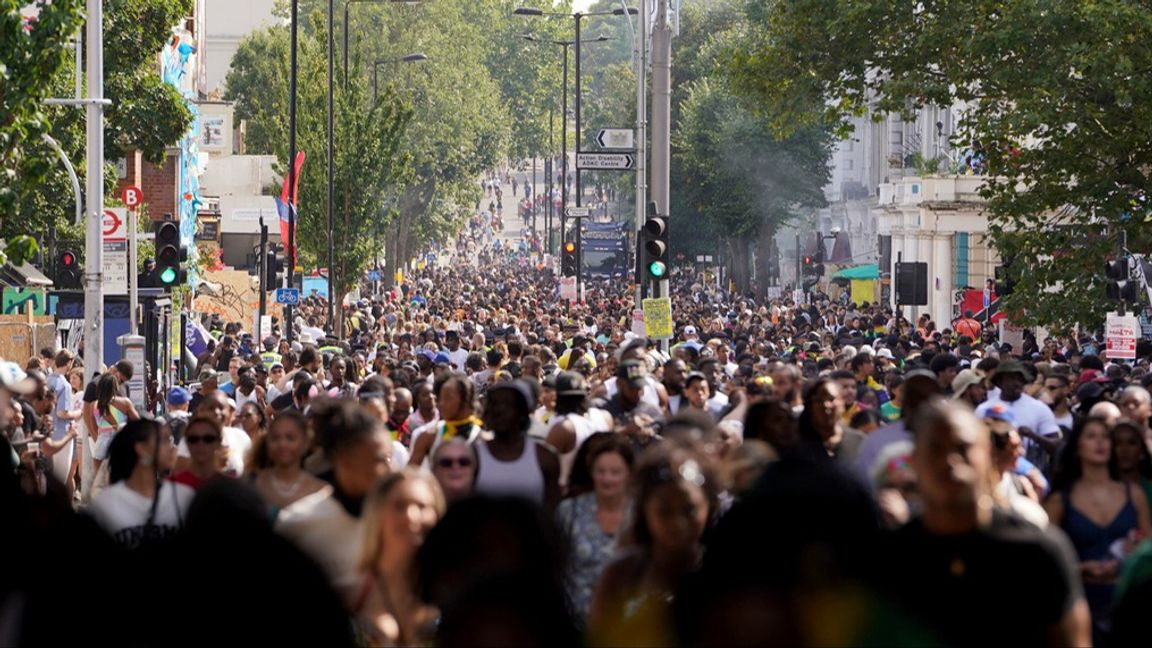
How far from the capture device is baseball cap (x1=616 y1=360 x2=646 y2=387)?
14742mm

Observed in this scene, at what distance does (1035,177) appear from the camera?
92.4ft

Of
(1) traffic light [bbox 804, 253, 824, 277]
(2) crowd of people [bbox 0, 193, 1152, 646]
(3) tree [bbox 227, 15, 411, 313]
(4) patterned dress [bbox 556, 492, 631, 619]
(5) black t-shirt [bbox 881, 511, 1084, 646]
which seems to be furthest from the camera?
(1) traffic light [bbox 804, 253, 824, 277]

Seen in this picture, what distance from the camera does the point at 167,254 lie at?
24.6 metres

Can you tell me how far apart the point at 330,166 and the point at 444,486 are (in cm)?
3466

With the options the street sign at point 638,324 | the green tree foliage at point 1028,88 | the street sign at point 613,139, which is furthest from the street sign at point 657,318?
the street sign at point 613,139

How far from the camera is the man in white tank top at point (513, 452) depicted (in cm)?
1029

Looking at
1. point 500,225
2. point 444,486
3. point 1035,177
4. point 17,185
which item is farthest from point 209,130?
point 500,225

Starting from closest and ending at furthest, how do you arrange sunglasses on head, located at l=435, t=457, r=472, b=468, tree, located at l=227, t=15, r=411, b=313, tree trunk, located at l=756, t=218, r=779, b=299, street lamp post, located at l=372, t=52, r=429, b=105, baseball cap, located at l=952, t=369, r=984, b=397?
sunglasses on head, located at l=435, t=457, r=472, b=468, baseball cap, located at l=952, t=369, r=984, b=397, tree, located at l=227, t=15, r=411, b=313, street lamp post, located at l=372, t=52, r=429, b=105, tree trunk, located at l=756, t=218, r=779, b=299

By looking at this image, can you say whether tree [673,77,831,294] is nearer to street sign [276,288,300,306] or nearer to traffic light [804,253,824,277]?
traffic light [804,253,824,277]

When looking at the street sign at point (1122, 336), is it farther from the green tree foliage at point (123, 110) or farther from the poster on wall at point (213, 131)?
the poster on wall at point (213, 131)

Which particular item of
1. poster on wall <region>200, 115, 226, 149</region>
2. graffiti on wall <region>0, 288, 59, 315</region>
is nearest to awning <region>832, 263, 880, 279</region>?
poster on wall <region>200, 115, 226, 149</region>

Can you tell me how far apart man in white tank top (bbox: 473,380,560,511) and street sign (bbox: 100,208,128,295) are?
13.1m

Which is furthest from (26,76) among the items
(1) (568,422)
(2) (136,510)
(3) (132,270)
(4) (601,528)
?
(4) (601,528)

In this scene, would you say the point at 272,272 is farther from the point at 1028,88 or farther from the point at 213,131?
the point at 213,131
